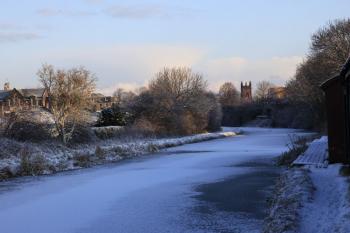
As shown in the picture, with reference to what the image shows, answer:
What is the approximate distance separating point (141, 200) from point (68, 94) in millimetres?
21345

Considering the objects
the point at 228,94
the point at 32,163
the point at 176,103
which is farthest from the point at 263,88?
the point at 32,163

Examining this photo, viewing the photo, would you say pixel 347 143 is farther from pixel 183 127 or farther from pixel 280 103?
pixel 280 103

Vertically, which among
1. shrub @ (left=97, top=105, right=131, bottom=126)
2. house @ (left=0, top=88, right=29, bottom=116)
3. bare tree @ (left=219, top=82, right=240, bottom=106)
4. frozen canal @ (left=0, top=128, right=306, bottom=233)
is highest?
bare tree @ (left=219, top=82, right=240, bottom=106)

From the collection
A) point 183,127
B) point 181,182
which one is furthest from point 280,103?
point 181,182

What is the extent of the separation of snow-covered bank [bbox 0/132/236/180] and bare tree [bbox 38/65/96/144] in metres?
2.19

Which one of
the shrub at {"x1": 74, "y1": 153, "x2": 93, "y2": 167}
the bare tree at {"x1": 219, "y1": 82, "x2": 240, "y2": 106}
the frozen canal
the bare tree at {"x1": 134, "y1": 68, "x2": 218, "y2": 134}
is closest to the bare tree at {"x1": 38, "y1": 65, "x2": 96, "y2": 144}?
the shrub at {"x1": 74, "y1": 153, "x2": 93, "y2": 167}

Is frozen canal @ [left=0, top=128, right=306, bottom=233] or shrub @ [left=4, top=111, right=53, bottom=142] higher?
shrub @ [left=4, top=111, right=53, bottom=142]

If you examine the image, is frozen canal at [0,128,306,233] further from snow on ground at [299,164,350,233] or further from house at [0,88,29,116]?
house at [0,88,29,116]

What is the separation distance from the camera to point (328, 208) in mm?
10273

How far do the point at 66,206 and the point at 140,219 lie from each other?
293 cm

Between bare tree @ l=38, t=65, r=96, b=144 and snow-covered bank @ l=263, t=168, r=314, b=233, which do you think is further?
bare tree @ l=38, t=65, r=96, b=144

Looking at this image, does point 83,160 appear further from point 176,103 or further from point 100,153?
point 176,103

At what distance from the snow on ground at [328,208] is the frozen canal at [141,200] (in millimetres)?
1216

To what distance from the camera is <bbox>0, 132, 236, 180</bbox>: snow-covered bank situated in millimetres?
23206
